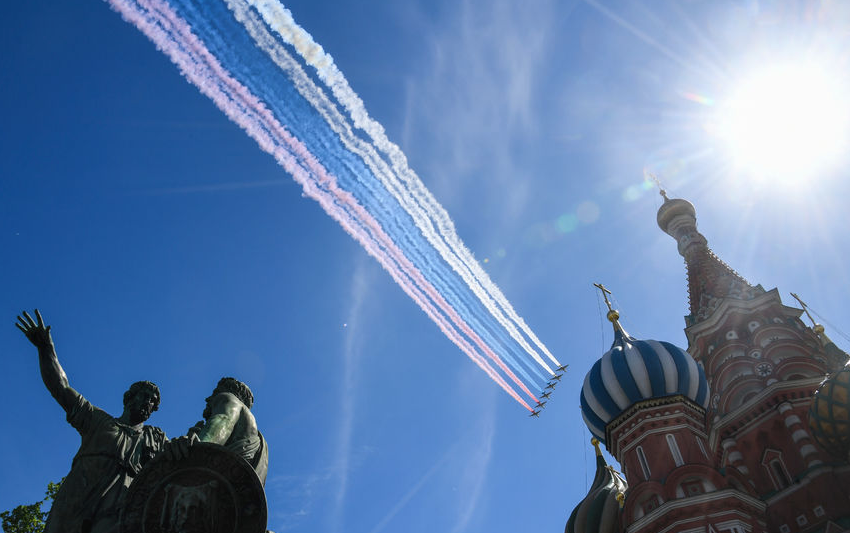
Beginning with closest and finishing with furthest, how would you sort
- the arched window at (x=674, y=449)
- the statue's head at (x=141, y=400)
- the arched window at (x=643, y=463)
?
the statue's head at (x=141, y=400), the arched window at (x=674, y=449), the arched window at (x=643, y=463)

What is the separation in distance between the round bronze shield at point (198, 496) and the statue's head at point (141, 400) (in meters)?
1.21

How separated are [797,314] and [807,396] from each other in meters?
5.95

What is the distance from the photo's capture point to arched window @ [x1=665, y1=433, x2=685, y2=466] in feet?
69.8

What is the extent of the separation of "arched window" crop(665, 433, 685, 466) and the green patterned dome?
153 inches

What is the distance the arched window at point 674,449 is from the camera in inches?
837

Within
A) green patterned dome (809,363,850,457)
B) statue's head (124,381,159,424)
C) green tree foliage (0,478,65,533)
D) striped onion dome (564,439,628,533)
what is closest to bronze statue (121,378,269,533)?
statue's head (124,381,159,424)

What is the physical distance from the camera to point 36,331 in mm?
6125

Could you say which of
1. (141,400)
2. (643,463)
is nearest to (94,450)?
(141,400)

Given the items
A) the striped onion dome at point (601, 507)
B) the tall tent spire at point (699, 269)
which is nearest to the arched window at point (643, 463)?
the striped onion dome at point (601, 507)

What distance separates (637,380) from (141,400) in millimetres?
19737

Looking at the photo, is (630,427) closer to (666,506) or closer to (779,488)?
(666,506)

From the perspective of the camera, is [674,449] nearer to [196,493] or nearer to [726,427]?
[726,427]

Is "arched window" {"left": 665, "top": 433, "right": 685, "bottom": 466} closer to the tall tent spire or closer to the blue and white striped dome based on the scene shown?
the blue and white striped dome

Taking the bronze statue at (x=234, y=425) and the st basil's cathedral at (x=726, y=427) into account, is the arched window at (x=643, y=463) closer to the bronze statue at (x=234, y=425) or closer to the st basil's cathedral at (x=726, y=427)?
the st basil's cathedral at (x=726, y=427)
